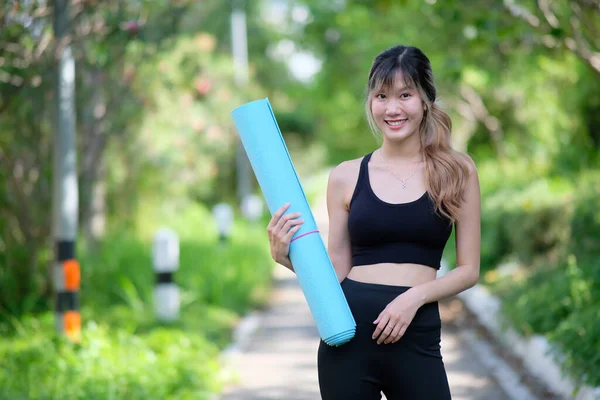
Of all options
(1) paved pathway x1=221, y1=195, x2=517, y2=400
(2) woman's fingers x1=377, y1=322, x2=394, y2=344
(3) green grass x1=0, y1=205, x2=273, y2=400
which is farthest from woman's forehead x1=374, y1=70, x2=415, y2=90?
(1) paved pathway x1=221, y1=195, x2=517, y2=400

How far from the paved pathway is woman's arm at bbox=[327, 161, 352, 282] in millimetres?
3688

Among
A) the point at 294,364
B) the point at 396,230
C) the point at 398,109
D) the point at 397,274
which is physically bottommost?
the point at 397,274

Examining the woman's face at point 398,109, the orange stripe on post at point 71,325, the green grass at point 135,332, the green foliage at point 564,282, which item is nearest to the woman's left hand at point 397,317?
the woman's face at point 398,109

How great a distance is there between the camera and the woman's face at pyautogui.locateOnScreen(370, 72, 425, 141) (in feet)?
9.33

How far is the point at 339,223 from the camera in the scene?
9.82 feet

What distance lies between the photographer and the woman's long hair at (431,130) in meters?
2.79

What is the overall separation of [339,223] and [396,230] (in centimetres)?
27

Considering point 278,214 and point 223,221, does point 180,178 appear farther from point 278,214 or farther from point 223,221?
point 278,214

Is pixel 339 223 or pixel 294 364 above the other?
pixel 294 364

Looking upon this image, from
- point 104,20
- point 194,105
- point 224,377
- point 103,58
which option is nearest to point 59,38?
point 104,20

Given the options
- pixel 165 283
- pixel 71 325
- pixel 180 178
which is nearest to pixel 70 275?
pixel 71 325

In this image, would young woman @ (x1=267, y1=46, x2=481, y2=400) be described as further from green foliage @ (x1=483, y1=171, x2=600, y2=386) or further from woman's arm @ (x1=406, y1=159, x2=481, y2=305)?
green foliage @ (x1=483, y1=171, x2=600, y2=386)

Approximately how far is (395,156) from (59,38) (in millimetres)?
4622

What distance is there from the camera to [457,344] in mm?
8570
